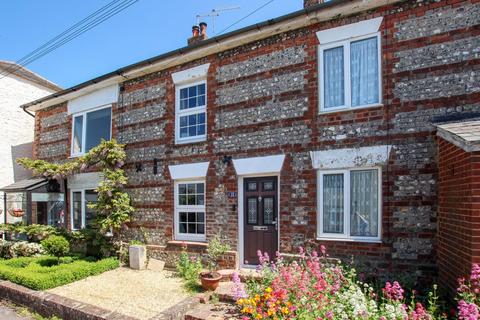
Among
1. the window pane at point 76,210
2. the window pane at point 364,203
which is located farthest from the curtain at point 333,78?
the window pane at point 76,210

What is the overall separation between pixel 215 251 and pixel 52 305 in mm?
3444

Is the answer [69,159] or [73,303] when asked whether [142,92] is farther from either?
[73,303]

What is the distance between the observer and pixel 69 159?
12133mm

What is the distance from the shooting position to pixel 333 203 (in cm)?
692

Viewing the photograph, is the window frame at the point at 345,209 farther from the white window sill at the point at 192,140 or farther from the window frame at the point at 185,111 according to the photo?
the window frame at the point at 185,111

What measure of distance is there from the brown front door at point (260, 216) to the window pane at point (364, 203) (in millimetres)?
1733

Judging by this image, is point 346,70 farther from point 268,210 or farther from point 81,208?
point 81,208

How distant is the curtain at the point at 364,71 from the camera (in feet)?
21.7

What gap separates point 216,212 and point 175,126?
2765 millimetres

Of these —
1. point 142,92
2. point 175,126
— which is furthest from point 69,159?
point 175,126

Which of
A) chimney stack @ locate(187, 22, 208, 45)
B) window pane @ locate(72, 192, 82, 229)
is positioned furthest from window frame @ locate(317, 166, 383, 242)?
window pane @ locate(72, 192, 82, 229)

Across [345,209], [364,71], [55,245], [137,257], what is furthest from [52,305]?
[364,71]

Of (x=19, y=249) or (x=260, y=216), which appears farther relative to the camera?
(x=19, y=249)

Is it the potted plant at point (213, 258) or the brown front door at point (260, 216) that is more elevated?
the brown front door at point (260, 216)
